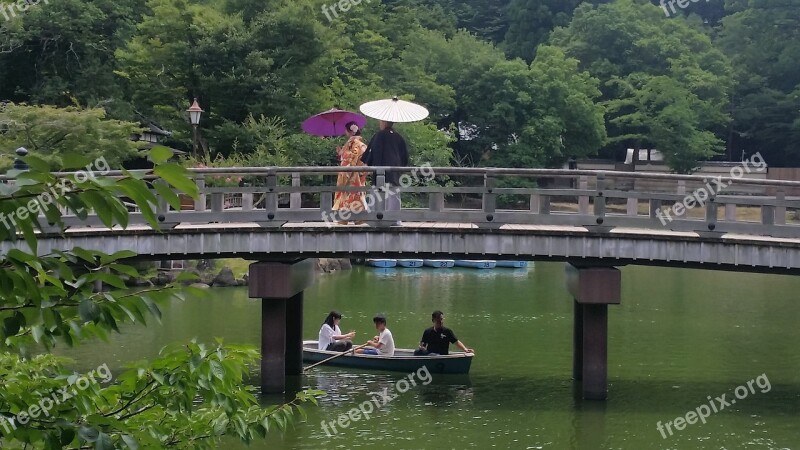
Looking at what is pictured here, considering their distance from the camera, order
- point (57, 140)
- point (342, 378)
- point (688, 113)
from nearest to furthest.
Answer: point (342, 378) → point (57, 140) → point (688, 113)

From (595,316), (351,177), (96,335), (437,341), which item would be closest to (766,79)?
(437,341)

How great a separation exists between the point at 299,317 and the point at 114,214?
1466cm

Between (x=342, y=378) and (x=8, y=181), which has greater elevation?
(x=8, y=181)

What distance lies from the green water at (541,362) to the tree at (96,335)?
8718 millimetres

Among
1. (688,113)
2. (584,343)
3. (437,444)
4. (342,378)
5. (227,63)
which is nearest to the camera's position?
(437,444)

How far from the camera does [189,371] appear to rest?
4.53 metres

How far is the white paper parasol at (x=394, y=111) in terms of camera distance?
1656 cm

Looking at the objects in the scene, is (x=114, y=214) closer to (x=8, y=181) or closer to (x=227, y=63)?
(x=8, y=181)

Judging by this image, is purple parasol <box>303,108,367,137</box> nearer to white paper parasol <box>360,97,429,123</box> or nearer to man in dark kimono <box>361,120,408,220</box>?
white paper parasol <box>360,97,429,123</box>

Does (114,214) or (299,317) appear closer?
(114,214)

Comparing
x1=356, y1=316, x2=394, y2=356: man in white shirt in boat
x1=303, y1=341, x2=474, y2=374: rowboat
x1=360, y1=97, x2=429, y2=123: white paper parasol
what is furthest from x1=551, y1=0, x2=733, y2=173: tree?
x1=360, y1=97, x2=429, y2=123: white paper parasol

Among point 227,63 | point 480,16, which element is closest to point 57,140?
point 227,63

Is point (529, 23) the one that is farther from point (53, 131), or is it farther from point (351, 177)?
point (351, 177)

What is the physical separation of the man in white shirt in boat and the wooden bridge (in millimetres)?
2029
